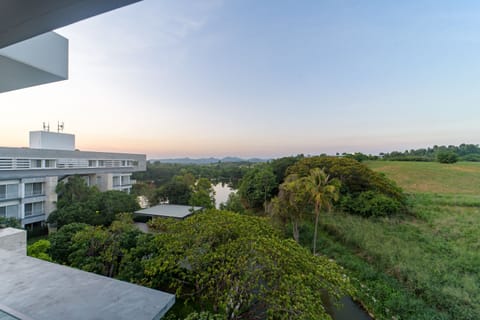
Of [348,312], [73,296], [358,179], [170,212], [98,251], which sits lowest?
[348,312]

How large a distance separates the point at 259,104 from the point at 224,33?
373 cm

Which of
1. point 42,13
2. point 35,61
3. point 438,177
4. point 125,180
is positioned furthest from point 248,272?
point 438,177

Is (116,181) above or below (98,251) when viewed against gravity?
above

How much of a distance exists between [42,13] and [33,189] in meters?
13.4

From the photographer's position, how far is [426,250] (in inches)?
243

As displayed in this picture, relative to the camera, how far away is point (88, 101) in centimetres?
627

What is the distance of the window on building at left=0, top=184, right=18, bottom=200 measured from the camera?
8.91 metres

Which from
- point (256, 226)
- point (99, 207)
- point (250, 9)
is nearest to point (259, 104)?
point (250, 9)

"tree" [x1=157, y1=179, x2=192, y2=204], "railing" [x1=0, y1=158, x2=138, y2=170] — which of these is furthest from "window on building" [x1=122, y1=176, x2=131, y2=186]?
"tree" [x1=157, y1=179, x2=192, y2=204]

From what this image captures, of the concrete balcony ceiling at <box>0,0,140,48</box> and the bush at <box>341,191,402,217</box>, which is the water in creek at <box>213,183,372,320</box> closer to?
the bush at <box>341,191,402,217</box>

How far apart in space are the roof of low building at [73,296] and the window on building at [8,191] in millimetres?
10798

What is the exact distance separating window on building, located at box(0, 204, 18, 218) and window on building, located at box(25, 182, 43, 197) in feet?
2.25

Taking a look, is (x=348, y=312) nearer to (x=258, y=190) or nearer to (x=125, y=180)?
(x=258, y=190)

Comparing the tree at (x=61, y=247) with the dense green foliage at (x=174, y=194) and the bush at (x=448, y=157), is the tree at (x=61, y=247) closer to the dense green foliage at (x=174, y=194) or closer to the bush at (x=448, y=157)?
the dense green foliage at (x=174, y=194)
